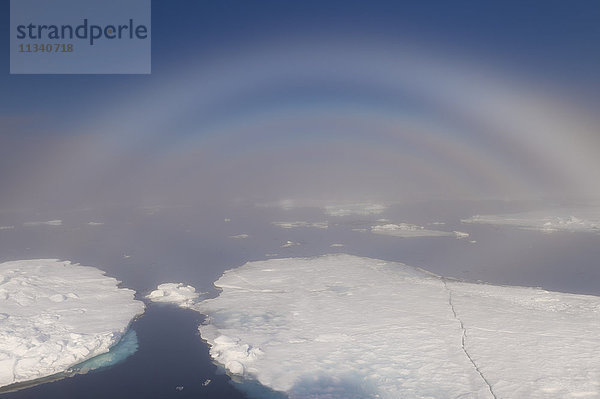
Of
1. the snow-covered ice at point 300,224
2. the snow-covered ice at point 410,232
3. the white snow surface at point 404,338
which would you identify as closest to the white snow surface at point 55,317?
the white snow surface at point 404,338

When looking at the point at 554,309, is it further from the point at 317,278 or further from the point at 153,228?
the point at 153,228

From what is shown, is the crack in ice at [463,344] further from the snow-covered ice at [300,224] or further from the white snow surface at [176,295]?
the snow-covered ice at [300,224]

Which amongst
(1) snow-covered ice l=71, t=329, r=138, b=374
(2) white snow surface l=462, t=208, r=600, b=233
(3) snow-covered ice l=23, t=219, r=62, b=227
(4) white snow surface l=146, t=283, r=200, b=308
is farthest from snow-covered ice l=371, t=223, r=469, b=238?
Result: (3) snow-covered ice l=23, t=219, r=62, b=227

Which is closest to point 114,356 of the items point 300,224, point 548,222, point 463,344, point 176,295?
point 176,295

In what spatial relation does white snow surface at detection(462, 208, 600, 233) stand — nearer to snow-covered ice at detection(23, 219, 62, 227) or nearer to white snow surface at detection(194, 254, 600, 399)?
white snow surface at detection(194, 254, 600, 399)

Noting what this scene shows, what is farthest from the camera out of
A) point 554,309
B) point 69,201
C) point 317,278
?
point 69,201

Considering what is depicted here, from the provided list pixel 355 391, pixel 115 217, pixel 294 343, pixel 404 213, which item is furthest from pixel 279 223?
pixel 355 391

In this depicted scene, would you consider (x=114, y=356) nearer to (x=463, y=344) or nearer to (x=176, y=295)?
(x=176, y=295)
